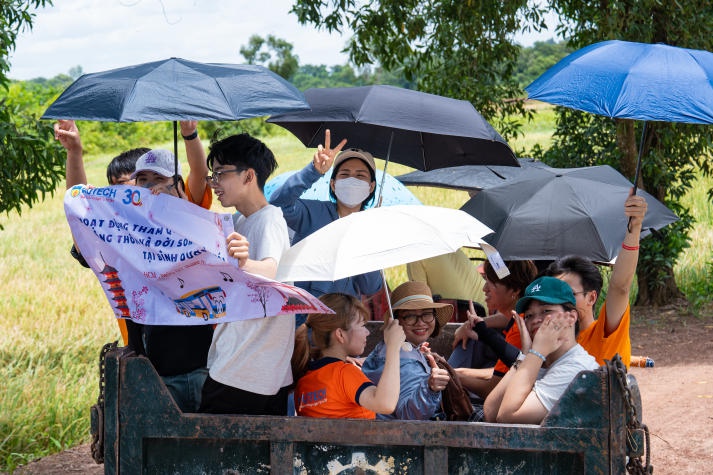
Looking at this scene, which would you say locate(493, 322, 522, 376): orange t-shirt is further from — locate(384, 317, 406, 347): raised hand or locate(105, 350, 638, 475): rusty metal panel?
locate(105, 350, 638, 475): rusty metal panel

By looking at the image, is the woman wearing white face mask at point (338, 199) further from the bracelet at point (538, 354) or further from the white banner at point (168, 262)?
the bracelet at point (538, 354)

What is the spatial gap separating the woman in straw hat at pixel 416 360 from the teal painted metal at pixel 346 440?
485 millimetres

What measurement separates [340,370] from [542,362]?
0.74 meters

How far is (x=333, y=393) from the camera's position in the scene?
3.38 meters

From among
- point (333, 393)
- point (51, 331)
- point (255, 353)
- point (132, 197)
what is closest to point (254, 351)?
point (255, 353)

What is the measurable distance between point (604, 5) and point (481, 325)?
6.42 meters

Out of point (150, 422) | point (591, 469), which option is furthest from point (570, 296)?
point (150, 422)

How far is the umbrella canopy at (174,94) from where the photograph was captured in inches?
131

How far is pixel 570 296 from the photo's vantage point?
3.46 m

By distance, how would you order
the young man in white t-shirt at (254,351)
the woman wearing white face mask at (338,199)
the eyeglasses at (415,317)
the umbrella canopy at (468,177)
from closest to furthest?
the young man in white t-shirt at (254,351) < the eyeglasses at (415,317) < the woman wearing white face mask at (338,199) < the umbrella canopy at (468,177)

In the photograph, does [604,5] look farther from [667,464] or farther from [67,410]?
[67,410]

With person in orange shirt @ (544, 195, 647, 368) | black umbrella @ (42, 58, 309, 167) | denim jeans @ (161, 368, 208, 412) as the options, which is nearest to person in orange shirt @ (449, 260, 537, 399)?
person in orange shirt @ (544, 195, 647, 368)

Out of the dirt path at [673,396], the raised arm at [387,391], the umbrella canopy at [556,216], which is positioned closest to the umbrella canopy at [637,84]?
the umbrella canopy at [556,216]

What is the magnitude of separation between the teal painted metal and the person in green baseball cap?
169 millimetres
